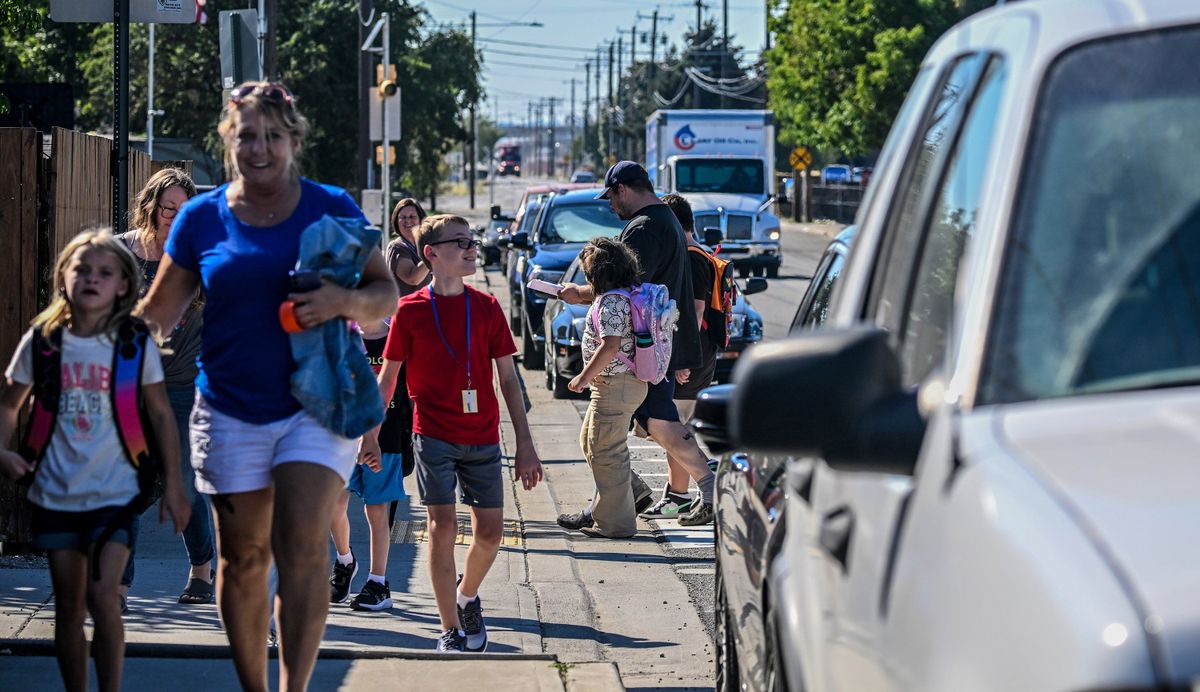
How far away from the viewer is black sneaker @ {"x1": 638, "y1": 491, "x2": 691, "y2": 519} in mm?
10500

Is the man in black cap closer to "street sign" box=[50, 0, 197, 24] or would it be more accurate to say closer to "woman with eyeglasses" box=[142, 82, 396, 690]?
"street sign" box=[50, 0, 197, 24]

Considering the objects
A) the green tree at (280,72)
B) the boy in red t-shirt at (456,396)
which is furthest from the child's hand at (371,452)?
the green tree at (280,72)

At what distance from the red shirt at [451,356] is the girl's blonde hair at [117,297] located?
1.89 m

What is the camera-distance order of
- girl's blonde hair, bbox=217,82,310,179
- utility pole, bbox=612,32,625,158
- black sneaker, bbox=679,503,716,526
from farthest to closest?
utility pole, bbox=612,32,625,158
black sneaker, bbox=679,503,716,526
girl's blonde hair, bbox=217,82,310,179

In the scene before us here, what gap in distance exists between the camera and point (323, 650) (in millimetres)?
6355

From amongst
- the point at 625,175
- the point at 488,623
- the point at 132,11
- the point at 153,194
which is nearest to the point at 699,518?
the point at 625,175

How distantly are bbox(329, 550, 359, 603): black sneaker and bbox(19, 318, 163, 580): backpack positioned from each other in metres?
2.74

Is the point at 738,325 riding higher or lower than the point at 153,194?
lower

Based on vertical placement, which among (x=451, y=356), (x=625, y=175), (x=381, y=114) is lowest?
(x=451, y=356)

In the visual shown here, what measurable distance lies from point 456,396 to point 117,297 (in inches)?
80.8

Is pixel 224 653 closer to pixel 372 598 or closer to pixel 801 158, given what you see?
A: pixel 372 598

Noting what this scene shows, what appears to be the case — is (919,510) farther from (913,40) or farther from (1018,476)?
(913,40)

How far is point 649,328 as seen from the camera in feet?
31.2

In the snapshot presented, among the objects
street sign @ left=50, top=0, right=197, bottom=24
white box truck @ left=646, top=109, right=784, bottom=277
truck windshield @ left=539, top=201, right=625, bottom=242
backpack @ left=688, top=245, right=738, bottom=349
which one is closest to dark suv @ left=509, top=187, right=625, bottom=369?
truck windshield @ left=539, top=201, right=625, bottom=242
